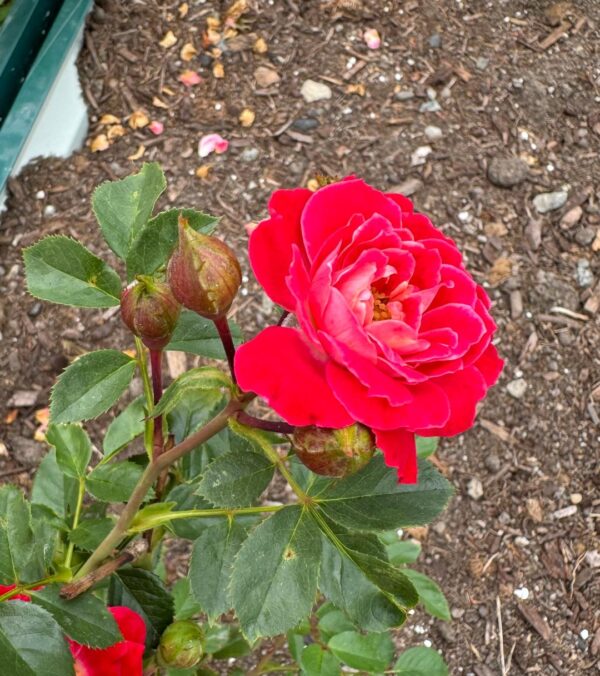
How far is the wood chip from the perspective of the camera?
1627 millimetres

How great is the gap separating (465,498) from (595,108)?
1.13 metres

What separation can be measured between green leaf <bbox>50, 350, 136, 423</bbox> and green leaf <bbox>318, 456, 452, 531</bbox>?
8.2 inches

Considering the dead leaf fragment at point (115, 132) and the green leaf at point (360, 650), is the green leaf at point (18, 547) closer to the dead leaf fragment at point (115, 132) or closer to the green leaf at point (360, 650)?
the green leaf at point (360, 650)

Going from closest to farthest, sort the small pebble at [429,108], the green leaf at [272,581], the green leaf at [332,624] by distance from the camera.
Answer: the green leaf at [272,581], the green leaf at [332,624], the small pebble at [429,108]

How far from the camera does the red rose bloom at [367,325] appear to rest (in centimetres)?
53

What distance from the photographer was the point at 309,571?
671 millimetres

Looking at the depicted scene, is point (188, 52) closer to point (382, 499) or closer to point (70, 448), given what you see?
point (70, 448)

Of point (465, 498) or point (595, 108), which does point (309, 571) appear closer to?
point (465, 498)

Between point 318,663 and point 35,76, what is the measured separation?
156 centimetres

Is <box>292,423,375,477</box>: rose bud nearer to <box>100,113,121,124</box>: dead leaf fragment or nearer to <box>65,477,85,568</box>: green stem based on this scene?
<box>65,477,85,568</box>: green stem

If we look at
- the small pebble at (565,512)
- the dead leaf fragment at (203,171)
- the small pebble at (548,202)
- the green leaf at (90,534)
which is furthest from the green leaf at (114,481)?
the small pebble at (548,202)

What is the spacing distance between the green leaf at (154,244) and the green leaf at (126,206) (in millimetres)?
56

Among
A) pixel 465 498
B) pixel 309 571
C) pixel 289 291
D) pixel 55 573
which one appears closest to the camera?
pixel 289 291

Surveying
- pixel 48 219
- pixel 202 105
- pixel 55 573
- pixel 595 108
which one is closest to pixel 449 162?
pixel 595 108
